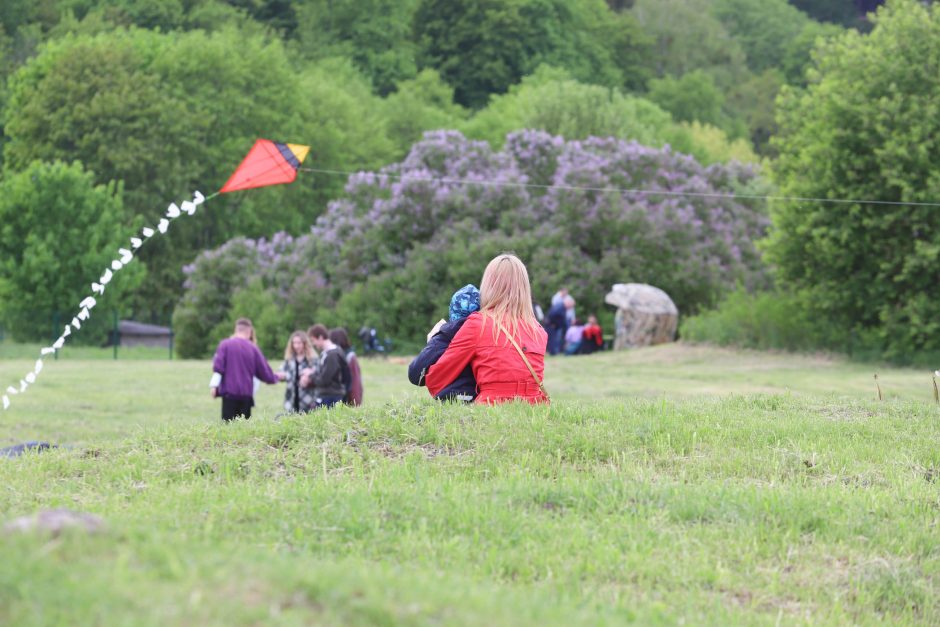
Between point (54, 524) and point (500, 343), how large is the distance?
4199 mm

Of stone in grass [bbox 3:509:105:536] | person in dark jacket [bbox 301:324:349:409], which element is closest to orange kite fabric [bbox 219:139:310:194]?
person in dark jacket [bbox 301:324:349:409]

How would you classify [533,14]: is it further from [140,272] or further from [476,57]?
[140,272]

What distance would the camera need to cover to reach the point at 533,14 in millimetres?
72875

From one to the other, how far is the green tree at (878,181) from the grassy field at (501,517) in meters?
16.4

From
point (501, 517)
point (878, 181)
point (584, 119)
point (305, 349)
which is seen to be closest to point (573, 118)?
point (584, 119)

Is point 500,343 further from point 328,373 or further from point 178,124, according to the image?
point 178,124

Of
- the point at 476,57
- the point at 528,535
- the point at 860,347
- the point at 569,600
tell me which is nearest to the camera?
the point at 569,600

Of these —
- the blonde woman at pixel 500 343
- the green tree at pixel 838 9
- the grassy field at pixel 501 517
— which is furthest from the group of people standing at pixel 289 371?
the green tree at pixel 838 9

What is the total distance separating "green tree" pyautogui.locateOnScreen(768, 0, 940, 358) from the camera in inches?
1002

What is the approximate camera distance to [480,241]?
34938 millimetres

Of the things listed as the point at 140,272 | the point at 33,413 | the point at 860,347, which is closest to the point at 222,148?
the point at 140,272

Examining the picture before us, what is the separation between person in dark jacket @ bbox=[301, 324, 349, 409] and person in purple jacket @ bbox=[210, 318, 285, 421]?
2.33 feet

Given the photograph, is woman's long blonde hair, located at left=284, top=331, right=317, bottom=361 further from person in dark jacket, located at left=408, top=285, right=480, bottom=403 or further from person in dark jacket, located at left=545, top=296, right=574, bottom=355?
person in dark jacket, located at left=545, top=296, right=574, bottom=355

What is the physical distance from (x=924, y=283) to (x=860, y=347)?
2.67 metres
